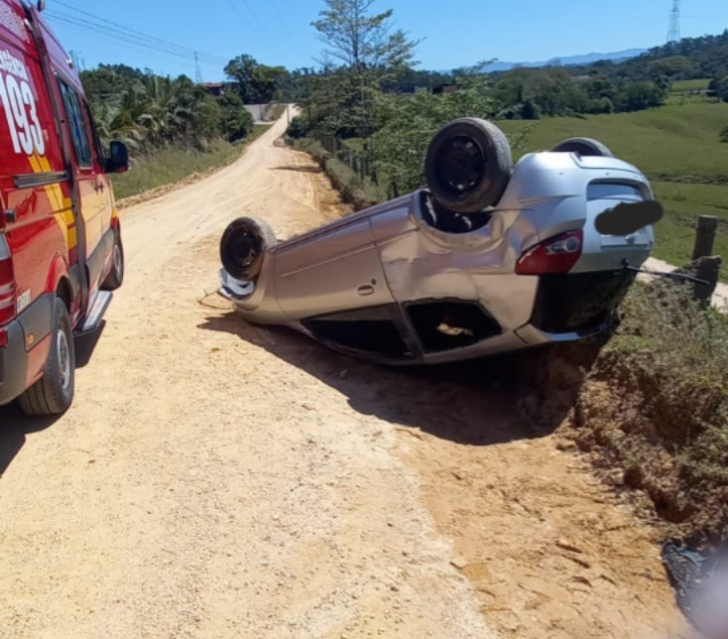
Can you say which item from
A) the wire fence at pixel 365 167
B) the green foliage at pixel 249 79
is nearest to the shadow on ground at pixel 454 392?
the wire fence at pixel 365 167

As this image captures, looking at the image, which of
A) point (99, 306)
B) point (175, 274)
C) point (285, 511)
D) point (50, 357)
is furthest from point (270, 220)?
point (285, 511)

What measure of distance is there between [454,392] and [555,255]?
152 centimetres

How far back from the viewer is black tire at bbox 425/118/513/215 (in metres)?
4.33

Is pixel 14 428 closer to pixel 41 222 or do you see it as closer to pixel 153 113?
pixel 41 222

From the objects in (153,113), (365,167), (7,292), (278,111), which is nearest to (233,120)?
(153,113)

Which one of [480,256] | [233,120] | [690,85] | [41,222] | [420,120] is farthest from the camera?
[690,85]

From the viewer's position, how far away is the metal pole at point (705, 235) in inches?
233

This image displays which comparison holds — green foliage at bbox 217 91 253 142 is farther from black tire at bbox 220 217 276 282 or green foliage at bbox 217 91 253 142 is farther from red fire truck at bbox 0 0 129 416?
red fire truck at bbox 0 0 129 416

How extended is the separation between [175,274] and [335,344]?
156 inches

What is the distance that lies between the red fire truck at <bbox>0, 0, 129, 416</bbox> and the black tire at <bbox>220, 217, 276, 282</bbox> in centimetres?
121

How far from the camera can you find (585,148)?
5.02 metres

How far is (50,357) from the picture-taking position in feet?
13.5

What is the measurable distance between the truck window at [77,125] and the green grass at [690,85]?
98.3 meters

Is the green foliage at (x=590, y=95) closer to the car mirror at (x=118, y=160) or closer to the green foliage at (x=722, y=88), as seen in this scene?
the green foliage at (x=722, y=88)
